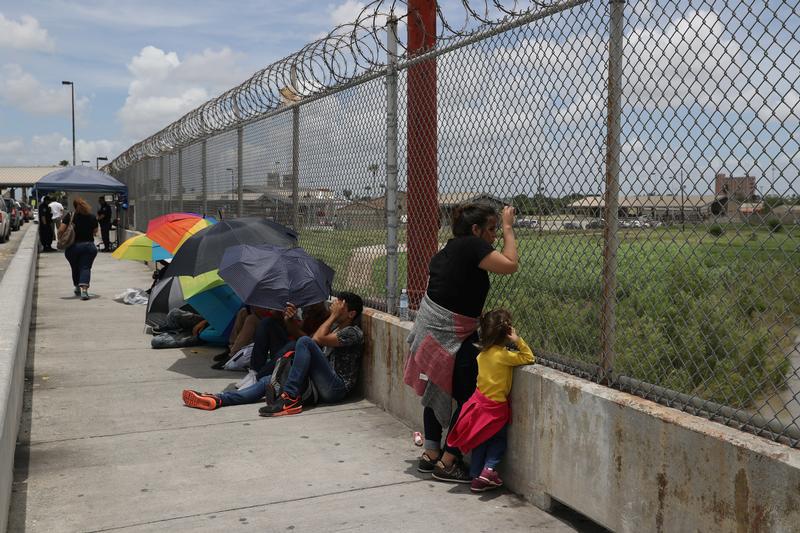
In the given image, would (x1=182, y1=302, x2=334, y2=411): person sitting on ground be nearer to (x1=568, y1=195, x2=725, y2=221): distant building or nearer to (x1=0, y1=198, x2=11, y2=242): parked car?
(x1=568, y1=195, x2=725, y2=221): distant building

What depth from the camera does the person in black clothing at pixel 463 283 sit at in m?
4.64

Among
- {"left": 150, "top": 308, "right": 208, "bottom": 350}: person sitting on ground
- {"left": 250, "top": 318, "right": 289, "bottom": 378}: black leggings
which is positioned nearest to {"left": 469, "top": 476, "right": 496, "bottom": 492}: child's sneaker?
{"left": 250, "top": 318, "right": 289, "bottom": 378}: black leggings

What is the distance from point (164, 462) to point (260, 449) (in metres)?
0.62

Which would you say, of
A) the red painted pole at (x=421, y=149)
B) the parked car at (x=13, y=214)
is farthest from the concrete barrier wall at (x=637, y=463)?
the parked car at (x=13, y=214)

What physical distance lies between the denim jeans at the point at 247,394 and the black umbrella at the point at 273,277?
2.13 ft

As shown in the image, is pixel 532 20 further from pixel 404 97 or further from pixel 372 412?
pixel 372 412

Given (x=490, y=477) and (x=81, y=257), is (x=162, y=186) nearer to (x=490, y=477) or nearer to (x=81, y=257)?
(x=81, y=257)

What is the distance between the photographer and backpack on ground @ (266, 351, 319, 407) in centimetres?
644

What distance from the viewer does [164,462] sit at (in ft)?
17.0

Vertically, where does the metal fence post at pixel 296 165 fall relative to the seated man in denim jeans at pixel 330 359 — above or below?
above

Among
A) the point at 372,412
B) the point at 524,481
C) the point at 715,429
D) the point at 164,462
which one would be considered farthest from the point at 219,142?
the point at 715,429

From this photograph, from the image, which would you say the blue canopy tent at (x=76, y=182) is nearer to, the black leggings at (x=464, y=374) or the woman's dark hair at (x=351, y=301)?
the woman's dark hair at (x=351, y=301)

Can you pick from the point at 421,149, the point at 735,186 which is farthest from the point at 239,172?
the point at 735,186

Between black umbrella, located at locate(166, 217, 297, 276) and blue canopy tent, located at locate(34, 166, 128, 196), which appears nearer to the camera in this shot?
black umbrella, located at locate(166, 217, 297, 276)
